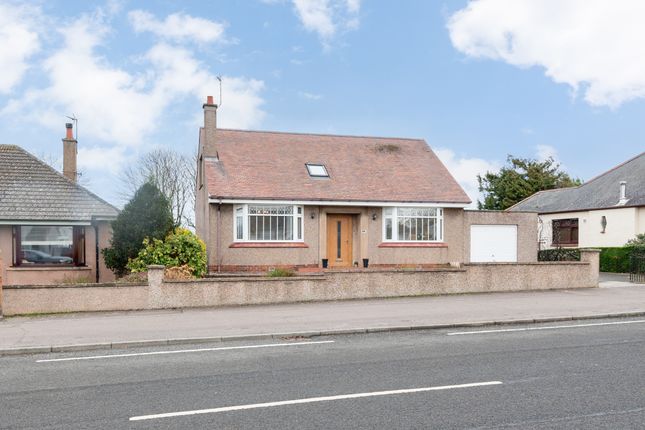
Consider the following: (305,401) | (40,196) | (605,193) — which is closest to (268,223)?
(40,196)

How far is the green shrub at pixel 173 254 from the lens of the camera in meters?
16.4

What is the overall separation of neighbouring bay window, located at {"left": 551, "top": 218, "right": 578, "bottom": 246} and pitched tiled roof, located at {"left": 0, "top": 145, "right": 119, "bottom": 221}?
1075 inches

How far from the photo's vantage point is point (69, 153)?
77.9ft

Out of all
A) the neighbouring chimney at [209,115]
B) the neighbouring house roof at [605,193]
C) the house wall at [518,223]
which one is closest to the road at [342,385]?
the house wall at [518,223]

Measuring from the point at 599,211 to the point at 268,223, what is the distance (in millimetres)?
20983

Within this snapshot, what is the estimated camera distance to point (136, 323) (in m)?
12.4

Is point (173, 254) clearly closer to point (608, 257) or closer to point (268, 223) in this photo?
point (268, 223)

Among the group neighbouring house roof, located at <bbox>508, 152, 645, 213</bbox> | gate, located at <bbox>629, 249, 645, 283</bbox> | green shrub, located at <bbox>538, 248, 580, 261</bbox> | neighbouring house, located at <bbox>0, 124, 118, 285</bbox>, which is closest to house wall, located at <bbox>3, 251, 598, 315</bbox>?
gate, located at <bbox>629, 249, 645, 283</bbox>

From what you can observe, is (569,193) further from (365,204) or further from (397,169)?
(365,204)

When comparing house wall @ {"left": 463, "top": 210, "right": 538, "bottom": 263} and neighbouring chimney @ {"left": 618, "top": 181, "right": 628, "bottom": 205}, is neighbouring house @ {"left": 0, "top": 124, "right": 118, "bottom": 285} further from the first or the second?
neighbouring chimney @ {"left": 618, "top": 181, "right": 628, "bottom": 205}

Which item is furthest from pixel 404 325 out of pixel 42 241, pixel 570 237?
pixel 570 237

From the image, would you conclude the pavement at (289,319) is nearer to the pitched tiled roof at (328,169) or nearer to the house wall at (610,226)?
the pitched tiled roof at (328,169)

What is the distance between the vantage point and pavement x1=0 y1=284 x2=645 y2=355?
10.7m

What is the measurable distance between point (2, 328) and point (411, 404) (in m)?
9.80
